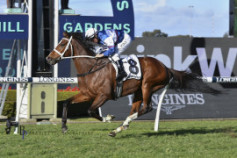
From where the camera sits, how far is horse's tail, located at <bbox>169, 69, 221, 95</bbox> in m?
7.51

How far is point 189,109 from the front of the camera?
34.9ft

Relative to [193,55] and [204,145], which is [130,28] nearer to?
[193,55]

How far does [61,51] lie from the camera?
22.4 feet

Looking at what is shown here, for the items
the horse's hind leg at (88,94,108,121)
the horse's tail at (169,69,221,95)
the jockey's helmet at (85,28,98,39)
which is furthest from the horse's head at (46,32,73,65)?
the horse's tail at (169,69,221,95)

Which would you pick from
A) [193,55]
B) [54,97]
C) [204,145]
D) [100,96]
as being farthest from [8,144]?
[193,55]

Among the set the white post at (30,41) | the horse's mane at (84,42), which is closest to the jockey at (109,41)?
the horse's mane at (84,42)

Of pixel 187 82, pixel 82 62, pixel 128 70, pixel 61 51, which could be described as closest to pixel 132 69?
pixel 128 70

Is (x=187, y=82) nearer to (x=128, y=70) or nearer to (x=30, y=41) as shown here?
(x=128, y=70)

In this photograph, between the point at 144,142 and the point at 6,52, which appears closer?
the point at 144,142

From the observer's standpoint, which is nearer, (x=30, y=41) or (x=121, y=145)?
(x=121, y=145)

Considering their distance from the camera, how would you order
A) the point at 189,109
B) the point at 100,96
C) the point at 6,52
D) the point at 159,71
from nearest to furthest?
the point at 100,96 → the point at 159,71 → the point at 189,109 → the point at 6,52

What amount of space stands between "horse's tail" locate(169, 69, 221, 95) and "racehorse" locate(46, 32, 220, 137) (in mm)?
126

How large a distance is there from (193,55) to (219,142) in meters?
5.67

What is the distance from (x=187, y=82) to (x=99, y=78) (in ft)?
5.46
